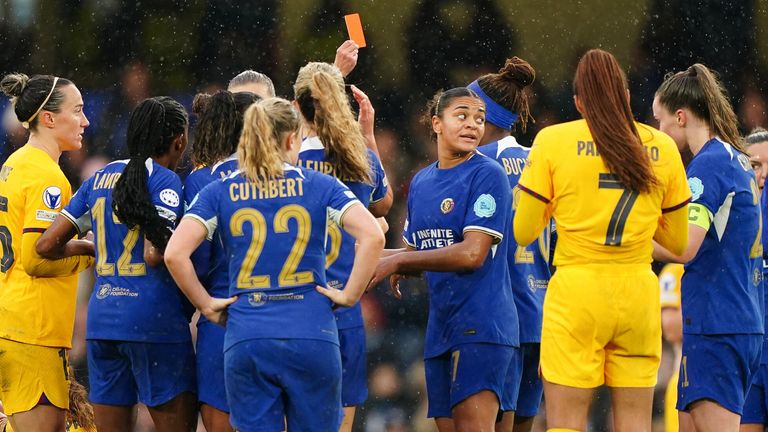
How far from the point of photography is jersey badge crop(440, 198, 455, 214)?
5.58 m

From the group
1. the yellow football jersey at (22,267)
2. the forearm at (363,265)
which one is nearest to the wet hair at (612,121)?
the forearm at (363,265)

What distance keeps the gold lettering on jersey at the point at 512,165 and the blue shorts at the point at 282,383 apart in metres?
1.64

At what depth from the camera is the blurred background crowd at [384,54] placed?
880 centimetres

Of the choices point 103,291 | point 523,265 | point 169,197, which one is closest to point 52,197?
point 103,291

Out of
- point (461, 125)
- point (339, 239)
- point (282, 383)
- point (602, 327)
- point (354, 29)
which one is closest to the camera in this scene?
point (282, 383)

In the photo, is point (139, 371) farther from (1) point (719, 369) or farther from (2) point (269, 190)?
(1) point (719, 369)

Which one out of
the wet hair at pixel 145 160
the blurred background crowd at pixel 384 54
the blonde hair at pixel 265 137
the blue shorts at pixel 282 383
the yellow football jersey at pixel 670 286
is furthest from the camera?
the blurred background crowd at pixel 384 54

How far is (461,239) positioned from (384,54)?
3.68m

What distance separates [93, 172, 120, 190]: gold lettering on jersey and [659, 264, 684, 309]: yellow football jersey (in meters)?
4.60

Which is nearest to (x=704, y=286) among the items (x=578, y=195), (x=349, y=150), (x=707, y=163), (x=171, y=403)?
(x=707, y=163)

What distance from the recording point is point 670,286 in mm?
8789

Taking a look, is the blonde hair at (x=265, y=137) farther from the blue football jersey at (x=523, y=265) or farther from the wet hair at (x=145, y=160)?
the blue football jersey at (x=523, y=265)

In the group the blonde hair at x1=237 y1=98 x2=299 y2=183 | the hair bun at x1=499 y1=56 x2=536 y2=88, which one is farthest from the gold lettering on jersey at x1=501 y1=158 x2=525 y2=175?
the blonde hair at x1=237 y1=98 x2=299 y2=183

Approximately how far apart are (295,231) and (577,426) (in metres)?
1.37
